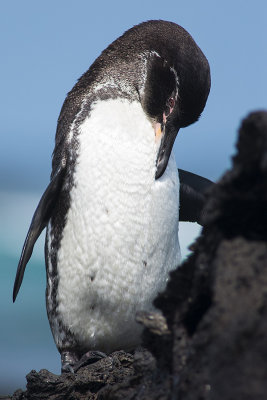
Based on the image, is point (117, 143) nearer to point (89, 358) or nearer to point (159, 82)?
point (159, 82)

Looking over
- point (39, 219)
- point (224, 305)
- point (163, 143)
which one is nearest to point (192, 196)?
point (163, 143)

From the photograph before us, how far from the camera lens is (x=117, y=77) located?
4.35 m

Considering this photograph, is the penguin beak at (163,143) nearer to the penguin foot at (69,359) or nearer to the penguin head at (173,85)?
the penguin head at (173,85)

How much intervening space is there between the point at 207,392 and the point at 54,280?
2.79 meters

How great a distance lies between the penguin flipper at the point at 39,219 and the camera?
4.12 metres

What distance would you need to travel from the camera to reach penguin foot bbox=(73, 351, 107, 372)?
147 inches

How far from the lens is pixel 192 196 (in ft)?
16.8

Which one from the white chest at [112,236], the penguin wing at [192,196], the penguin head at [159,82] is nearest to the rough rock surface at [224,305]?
the white chest at [112,236]

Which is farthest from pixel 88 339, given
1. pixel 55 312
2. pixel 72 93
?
pixel 72 93

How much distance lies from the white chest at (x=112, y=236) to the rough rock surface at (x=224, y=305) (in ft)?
6.68

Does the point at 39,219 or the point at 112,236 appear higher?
A: the point at 39,219

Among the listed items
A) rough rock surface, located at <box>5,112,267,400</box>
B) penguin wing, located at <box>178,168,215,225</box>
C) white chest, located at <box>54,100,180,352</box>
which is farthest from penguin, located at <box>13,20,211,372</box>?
rough rock surface, located at <box>5,112,267,400</box>

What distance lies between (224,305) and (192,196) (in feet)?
12.7

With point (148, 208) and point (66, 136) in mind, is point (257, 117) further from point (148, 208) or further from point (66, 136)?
point (66, 136)
